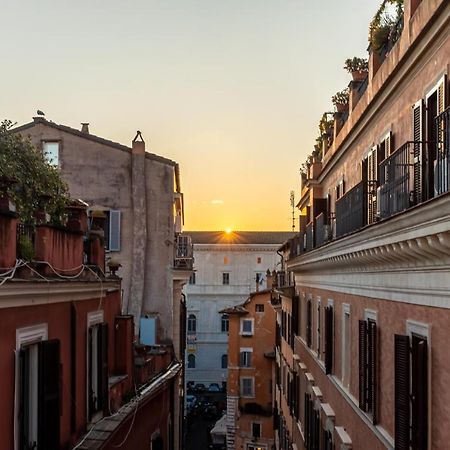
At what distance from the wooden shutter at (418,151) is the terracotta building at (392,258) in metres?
0.02

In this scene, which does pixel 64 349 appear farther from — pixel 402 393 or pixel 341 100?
pixel 341 100

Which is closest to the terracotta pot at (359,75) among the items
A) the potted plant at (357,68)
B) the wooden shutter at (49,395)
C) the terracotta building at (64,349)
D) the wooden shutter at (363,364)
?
the potted plant at (357,68)

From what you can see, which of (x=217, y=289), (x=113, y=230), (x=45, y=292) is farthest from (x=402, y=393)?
(x=217, y=289)

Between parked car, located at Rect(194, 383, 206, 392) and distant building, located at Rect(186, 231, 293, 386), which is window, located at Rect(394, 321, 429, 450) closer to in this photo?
distant building, located at Rect(186, 231, 293, 386)

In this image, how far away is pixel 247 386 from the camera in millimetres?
46844

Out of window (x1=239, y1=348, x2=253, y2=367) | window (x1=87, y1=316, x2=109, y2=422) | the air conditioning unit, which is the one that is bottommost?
window (x1=239, y1=348, x2=253, y2=367)

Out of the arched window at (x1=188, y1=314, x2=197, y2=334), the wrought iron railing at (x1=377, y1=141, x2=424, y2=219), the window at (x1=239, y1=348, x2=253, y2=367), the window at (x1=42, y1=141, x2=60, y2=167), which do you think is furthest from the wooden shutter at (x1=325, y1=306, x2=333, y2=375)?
the arched window at (x1=188, y1=314, x2=197, y2=334)

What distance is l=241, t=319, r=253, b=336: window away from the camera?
4738cm

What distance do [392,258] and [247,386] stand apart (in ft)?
125

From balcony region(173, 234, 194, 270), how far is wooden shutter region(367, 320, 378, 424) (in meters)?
13.9

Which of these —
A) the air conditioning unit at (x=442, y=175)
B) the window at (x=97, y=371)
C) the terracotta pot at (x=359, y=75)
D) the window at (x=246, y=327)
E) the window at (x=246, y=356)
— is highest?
the terracotta pot at (x=359, y=75)

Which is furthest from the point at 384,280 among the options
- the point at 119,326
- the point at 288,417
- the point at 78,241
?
the point at 288,417

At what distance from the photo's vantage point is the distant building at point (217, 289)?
233 feet

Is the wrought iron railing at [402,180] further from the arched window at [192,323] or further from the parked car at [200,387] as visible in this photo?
the arched window at [192,323]
